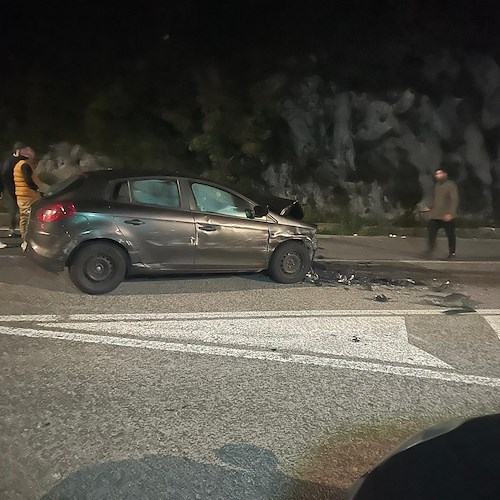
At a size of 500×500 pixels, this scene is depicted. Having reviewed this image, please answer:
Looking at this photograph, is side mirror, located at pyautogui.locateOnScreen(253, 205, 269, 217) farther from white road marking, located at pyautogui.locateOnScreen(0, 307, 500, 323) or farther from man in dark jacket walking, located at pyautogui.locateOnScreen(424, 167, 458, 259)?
man in dark jacket walking, located at pyautogui.locateOnScreen(424, 167, 458, 259)

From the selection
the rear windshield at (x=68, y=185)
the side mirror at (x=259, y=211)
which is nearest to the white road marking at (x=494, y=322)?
the side mirror at (x=259, y=211)

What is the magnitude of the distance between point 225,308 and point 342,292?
1880mm

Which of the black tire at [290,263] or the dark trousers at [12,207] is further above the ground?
the dark trousers at [12,207]

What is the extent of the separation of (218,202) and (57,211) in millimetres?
2043

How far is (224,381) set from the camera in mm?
4840

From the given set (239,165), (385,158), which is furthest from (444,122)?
(239,165)

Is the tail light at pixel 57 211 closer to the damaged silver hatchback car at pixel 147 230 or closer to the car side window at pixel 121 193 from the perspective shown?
the damaged silver hatchback car at pixel 147 230

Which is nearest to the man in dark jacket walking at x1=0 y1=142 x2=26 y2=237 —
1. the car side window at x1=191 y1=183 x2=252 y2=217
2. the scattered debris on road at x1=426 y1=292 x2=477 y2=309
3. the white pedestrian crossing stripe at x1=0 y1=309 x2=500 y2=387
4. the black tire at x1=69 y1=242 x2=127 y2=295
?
the black tire at x1=69 y1=242 x2=127 y2=295

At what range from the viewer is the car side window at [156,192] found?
307 inches

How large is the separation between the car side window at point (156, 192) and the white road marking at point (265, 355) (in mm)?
2378

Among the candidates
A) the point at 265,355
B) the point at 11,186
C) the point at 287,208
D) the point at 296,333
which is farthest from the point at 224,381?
the point at 11,186

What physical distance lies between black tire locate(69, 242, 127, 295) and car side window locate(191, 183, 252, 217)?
4.01 feet

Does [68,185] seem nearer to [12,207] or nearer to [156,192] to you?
[156,192]

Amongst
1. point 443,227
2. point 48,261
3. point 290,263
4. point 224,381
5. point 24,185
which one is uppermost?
point 24,185
